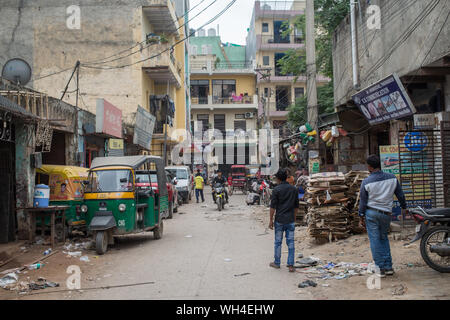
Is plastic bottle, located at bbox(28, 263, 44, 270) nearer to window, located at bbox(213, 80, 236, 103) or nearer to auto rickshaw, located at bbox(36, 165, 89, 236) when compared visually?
auto rickshaw, located at bbox(36, 165, 89, 236)

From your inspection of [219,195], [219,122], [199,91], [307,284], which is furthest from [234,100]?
[307,284]

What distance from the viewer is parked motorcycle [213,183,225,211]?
19969 mm

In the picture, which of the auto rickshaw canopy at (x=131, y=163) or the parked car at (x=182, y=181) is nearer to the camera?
the auto rickshaw canopy at (x=131, y=163)

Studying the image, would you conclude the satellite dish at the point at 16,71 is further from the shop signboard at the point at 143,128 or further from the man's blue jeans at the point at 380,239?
the man's blue jeans at the point at 380,239

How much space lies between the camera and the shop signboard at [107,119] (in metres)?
17.1

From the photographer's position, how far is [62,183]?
11.8 metres

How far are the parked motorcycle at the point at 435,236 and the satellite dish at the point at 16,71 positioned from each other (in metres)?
17.9

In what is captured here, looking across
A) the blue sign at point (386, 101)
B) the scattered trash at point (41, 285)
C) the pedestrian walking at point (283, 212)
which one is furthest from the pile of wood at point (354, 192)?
the scattered trash at point (41, 285)

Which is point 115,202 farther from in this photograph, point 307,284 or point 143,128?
point 143,128

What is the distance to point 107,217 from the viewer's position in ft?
32.9

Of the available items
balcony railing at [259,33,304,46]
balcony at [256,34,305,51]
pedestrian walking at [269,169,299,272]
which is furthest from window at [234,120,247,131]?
pedestrian walking at [269,169,299,272]

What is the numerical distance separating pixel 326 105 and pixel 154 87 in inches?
473

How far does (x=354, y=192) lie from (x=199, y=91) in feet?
130

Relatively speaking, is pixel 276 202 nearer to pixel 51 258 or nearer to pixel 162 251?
pixel 162 251
